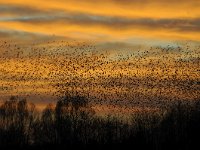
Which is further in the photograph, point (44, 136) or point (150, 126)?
point (44, 136)

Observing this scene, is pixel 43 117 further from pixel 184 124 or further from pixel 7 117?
pixel 184 124

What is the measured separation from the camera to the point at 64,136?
126312mm

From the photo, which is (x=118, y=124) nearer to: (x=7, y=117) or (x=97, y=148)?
(x=97, y=148)

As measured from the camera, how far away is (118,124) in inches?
5032

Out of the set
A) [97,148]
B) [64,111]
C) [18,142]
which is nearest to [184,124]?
[97,148]

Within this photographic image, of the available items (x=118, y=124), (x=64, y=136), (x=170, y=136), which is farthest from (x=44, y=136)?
(x=170, y=136)

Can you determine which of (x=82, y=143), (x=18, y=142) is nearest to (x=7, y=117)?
(x=18, y=142)

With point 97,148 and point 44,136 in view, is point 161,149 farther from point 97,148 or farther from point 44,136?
point 44,136

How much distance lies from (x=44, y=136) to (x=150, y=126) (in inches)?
874

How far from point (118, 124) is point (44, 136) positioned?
15.0m

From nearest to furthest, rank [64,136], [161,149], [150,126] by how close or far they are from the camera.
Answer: [161,149] → [150,126] → [64,136]

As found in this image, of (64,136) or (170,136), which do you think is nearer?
(170,136)

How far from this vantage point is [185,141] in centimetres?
10981

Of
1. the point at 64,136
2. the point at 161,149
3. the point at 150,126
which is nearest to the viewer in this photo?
the point at 161,149
